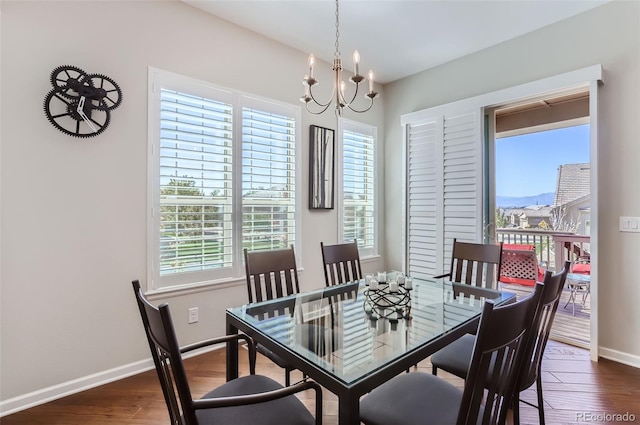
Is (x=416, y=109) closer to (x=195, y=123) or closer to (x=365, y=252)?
(x=365, y=252)

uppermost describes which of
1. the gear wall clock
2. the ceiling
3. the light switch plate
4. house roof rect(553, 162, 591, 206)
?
the ceiling

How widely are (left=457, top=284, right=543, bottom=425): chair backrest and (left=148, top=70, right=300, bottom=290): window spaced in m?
2.32

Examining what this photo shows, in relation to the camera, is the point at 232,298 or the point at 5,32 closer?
the point at 5,32

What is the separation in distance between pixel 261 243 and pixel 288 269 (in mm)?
905

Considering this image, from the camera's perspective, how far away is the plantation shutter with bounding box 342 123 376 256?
388 cm

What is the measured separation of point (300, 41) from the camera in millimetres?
3180

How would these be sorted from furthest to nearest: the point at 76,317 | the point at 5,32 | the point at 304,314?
the point at 76,317
the point at 5,32
the point at 304,314

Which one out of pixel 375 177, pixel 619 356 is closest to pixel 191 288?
pixel 375 177

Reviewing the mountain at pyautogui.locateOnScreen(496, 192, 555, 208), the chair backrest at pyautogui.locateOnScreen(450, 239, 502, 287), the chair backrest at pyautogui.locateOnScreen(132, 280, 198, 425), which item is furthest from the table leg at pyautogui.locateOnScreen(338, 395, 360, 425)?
the mountain at pyautogui.locateOnScreen(496, 192, 555, 208)

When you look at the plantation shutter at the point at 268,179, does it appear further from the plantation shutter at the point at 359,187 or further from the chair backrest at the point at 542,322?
the chair backrest at the point at 542,322

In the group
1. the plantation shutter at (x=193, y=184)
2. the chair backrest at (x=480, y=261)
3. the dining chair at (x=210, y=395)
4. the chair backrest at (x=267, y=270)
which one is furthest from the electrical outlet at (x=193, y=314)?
the chair backrest at (x=480, y=261)

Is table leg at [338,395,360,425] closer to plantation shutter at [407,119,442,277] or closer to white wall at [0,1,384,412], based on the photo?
white wall at [0,1,384,412]

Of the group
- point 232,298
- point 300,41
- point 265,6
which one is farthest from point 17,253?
point 300,41

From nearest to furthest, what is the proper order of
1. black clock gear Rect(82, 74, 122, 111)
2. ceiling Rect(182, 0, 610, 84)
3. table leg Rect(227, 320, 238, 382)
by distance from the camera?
table leg Rect(227, 320, 238, 382), black clock gear Rect(82, 74, 122, 111), ceiling Rect(182, 0, 610, 84)
